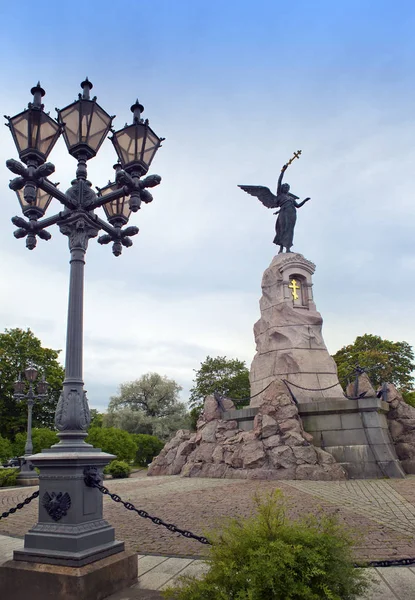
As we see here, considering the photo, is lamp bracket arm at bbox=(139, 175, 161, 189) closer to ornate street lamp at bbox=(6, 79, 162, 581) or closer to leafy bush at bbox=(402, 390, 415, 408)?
ornate street lamp at bbox=(6, 79, 162, 581)

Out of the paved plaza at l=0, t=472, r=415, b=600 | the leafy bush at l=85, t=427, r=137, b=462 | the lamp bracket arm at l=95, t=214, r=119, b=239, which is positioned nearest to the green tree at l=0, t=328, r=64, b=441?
the leafy bush at l=85, t=427, r=137, b=462

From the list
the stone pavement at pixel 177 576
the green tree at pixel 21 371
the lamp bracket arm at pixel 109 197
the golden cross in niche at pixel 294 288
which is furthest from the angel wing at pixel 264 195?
the green tree at pixel 21 371

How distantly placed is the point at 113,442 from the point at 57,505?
2207 cm

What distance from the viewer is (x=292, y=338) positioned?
17.3 meters

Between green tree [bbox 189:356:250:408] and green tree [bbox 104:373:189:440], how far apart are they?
109 inches

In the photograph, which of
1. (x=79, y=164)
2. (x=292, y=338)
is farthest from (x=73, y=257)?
(x=292, y=338)

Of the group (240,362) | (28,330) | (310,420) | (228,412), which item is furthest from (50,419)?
(310,420)

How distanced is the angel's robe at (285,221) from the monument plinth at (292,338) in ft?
4.12

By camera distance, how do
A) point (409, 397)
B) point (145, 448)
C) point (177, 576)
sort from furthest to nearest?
point (409, 397) → point (145, 448) → point (177, 576)

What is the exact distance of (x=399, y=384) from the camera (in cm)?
4450

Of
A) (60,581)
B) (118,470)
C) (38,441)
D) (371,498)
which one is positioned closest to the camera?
(60,581)

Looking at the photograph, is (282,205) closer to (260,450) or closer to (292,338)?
(292,338)

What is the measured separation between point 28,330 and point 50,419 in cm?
848

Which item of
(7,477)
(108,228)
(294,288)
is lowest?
(7,477)
